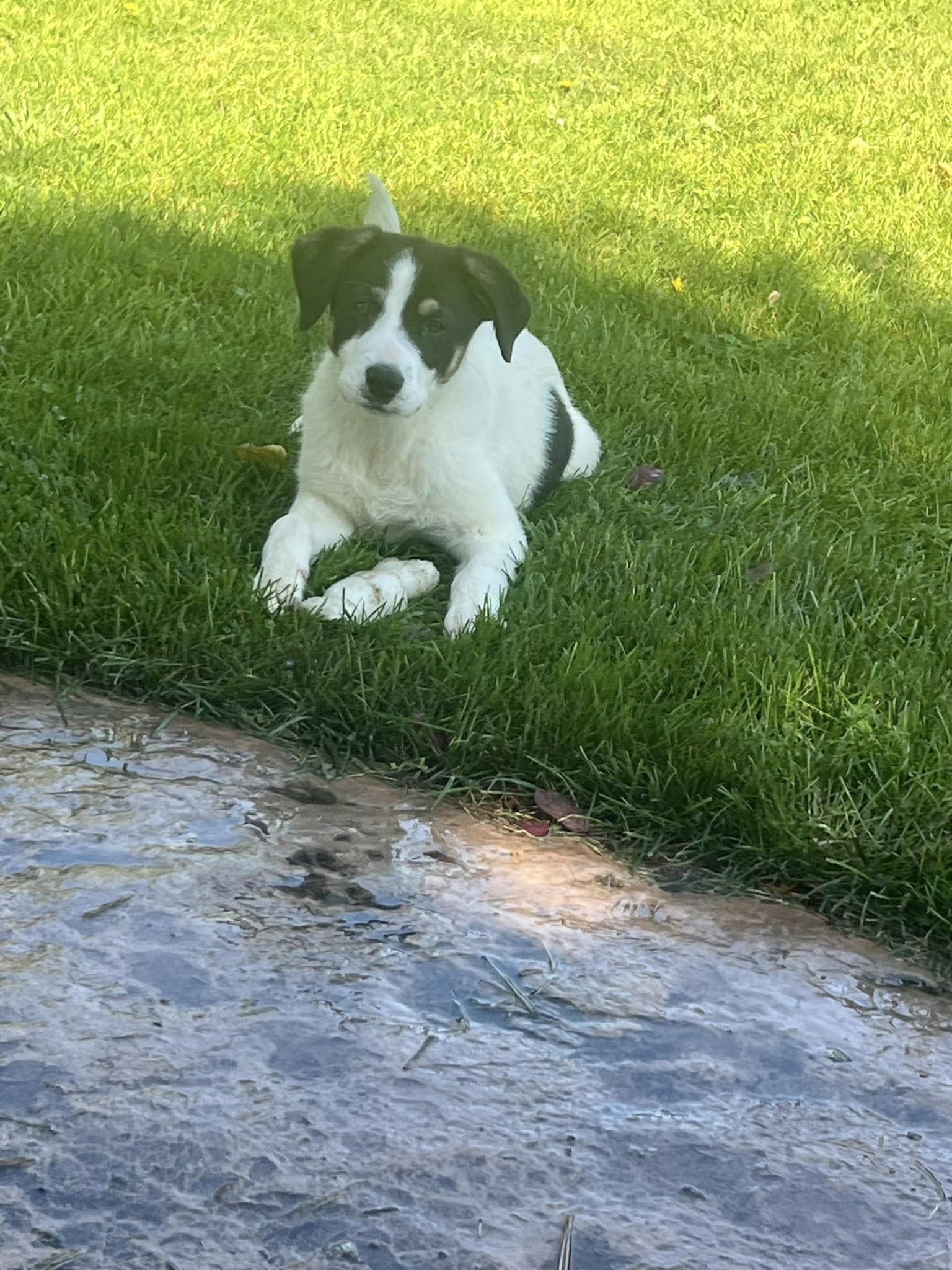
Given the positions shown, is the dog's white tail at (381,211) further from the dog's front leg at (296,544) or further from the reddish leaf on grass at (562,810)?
the reddish leaf on grass at (562,810)

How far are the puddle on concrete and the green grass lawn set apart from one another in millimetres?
293

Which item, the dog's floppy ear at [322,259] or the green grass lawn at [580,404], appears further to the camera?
the dog's floppy ear at [322,259]

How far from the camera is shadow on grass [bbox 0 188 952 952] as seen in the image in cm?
311

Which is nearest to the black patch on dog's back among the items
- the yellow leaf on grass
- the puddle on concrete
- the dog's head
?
the dog's head

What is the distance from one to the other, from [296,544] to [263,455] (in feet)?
2.13

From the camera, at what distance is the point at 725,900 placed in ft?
9.39

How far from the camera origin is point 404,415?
3.86 meters

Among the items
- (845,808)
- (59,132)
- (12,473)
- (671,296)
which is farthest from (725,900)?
(59,132)

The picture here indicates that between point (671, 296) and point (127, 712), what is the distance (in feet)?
12.2

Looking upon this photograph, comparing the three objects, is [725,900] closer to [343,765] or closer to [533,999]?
[533,999]

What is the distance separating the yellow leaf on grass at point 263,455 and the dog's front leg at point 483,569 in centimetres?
64

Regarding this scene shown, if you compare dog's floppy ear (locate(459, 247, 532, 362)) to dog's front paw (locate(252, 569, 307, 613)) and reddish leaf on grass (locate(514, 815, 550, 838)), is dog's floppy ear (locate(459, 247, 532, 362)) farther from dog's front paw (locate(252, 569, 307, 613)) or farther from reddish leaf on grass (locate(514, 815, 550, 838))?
reddish leaf on grass (locate(514, 815, 550, 838))

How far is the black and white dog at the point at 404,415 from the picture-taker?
3.76 metres

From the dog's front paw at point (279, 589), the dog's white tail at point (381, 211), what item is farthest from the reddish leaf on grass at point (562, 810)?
the dog's white tail at point (381, 211)
